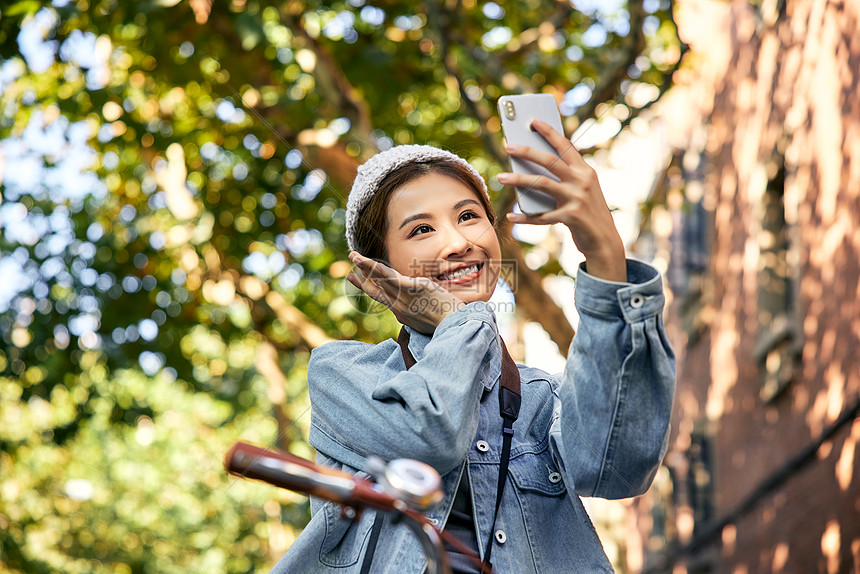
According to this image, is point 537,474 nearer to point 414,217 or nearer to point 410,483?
point 414,217

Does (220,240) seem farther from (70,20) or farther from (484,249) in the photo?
(484,249)

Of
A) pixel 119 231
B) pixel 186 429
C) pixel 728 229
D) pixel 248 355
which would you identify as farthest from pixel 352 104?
pixel 186 429

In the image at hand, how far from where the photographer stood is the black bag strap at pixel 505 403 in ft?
5.74

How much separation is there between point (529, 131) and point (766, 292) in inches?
311

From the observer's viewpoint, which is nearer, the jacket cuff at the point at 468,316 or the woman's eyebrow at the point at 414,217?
the jacket cuff at the point at 468,316

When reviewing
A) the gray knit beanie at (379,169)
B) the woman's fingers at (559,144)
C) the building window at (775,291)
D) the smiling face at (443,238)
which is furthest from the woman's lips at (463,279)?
the building window at (775,291)

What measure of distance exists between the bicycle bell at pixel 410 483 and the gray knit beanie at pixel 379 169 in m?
1.17

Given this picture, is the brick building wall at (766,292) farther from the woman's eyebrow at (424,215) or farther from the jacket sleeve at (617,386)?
the jacket sleeve at (617,386)

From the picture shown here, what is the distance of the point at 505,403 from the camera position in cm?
187

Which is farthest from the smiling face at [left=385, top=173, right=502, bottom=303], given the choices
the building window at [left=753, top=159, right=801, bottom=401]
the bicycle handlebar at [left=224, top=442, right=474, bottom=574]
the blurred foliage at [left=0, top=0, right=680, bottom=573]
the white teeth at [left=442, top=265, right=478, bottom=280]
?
the building window at [left=753, top=159, right=801, bottom=401]

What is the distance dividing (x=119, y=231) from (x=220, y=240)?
1.04 meters

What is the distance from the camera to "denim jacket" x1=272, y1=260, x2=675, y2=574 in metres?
1.62

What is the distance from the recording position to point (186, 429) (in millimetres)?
20250

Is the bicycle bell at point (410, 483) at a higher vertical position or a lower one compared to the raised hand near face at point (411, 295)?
higher
